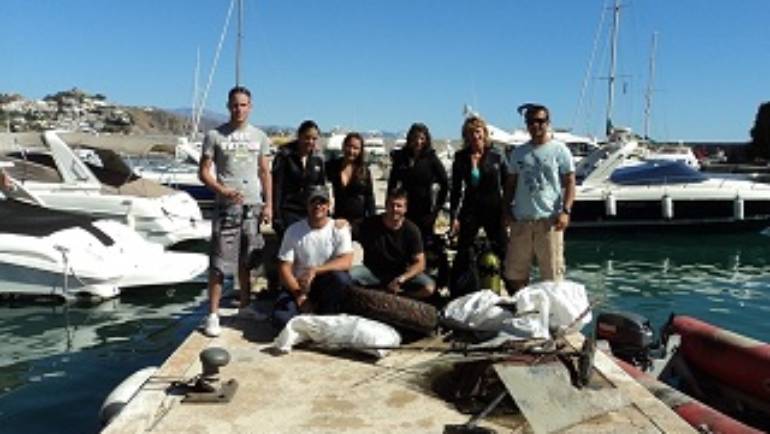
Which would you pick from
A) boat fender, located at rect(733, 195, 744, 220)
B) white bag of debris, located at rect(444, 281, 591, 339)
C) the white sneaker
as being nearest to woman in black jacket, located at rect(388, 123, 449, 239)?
white bag of debris, located at rect(444, 281, 591, 339)

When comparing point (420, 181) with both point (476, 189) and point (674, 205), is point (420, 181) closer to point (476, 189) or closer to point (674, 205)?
point (476, 189)

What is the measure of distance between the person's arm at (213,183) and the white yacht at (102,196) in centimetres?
973

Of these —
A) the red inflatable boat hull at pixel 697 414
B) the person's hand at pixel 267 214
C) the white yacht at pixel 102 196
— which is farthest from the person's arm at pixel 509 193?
the white yacht at pixel 102 196

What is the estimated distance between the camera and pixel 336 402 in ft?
14.4

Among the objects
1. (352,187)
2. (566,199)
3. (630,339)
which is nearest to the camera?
(566,199)

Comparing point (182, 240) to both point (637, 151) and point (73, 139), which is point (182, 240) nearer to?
point (73, 139)

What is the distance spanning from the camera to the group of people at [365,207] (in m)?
5.86

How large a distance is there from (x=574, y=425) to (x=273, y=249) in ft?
13.7

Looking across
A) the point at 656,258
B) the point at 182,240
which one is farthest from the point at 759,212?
the point at 182,240

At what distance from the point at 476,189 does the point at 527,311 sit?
5.46 feet

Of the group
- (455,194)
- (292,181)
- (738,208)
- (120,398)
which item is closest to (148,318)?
(292,181)

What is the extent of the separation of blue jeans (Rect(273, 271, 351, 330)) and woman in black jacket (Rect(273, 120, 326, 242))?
1.01 metres

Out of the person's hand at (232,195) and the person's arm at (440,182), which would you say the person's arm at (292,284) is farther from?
the person's arm at (440,182)

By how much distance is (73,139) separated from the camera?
17.7 m
